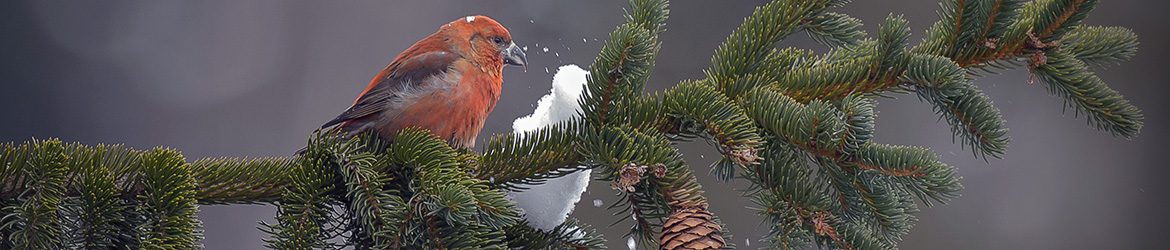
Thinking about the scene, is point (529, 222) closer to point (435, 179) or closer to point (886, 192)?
point (435, 179)

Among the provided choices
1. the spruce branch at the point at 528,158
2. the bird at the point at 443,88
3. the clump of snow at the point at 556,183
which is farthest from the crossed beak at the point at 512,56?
the spruce branch at the point at 528,158

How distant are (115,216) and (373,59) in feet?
3.21

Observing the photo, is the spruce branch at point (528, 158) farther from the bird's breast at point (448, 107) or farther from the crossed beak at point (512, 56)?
the crossed beak at point (512, 56)

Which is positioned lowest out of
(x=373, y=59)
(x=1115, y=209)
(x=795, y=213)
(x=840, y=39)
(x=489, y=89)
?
(x=795, y=213)

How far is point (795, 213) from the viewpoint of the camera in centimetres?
45

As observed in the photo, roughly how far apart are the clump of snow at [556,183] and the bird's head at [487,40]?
0.58 ft

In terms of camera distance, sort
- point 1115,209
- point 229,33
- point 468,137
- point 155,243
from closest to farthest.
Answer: point 155,243, point 468,137, point 229,33, point 1115,209

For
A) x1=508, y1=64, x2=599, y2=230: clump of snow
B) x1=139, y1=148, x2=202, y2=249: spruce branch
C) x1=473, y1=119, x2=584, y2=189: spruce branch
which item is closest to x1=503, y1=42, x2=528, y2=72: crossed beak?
x1=508, y1=64, x2=599, y2=230: clump of snow

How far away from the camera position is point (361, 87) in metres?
1.39

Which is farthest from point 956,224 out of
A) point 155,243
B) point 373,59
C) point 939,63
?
point 155,243

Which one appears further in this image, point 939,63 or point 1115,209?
point 1115,209

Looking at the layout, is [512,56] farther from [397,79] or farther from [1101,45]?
[1101,45]

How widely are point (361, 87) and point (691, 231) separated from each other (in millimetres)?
1086

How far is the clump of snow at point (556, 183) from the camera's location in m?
0.55
